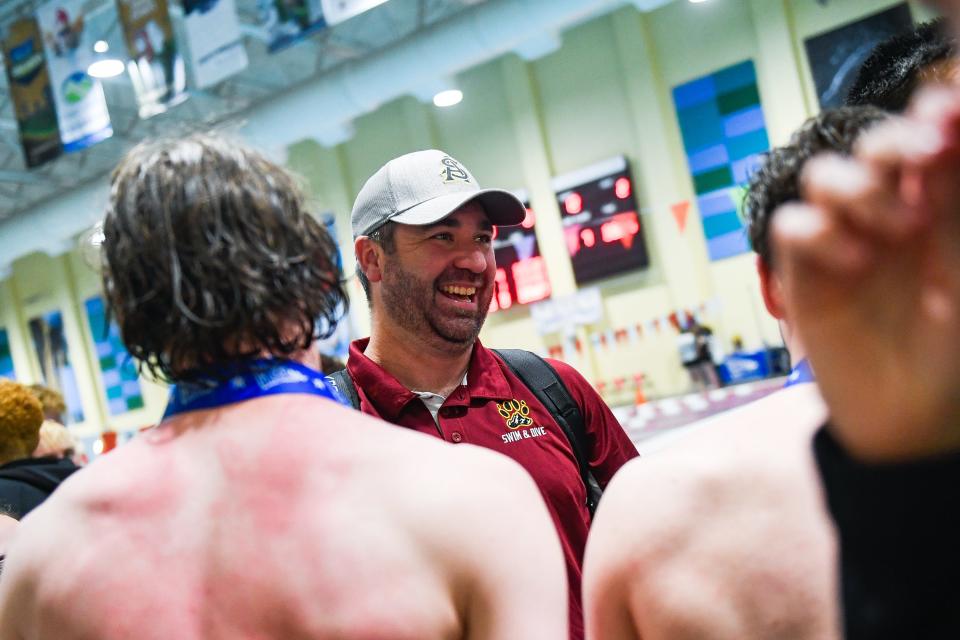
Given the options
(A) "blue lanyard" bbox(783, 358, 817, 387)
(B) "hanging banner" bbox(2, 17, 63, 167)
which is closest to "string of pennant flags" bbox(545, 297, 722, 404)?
(B) "hanging banner" bbox(2, 17, 63, 167)

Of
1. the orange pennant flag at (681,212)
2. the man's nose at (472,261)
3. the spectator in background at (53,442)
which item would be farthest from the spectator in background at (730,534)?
the orange pennant flag at (681,212)

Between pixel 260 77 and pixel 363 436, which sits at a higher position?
pixel 260 77

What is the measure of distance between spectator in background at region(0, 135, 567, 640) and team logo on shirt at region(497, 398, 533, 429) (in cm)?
102

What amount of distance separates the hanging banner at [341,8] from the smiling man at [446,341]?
16.3 ft

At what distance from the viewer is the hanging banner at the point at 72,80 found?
8227mm

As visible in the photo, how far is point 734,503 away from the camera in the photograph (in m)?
1.09

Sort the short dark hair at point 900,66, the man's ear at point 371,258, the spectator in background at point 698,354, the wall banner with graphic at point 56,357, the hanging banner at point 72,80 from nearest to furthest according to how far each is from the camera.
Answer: the short dark hair at point 900,66
the man's ear at point 371,258
the hanging banner at point 72,80
the spectator in background at point 698,354
the wall banner with graphic at point 56,357

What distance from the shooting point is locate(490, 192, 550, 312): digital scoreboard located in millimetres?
11312

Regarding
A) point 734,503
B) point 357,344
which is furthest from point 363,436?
point 357,344

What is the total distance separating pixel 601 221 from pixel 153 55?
5.84 meters

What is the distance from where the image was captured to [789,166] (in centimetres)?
122

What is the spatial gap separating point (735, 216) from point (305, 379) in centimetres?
966

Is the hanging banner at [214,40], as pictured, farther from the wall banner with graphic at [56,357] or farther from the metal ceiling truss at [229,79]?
the wall banner with graphic at [56,357]

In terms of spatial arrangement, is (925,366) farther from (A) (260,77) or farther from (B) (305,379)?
(A) (260,77)
